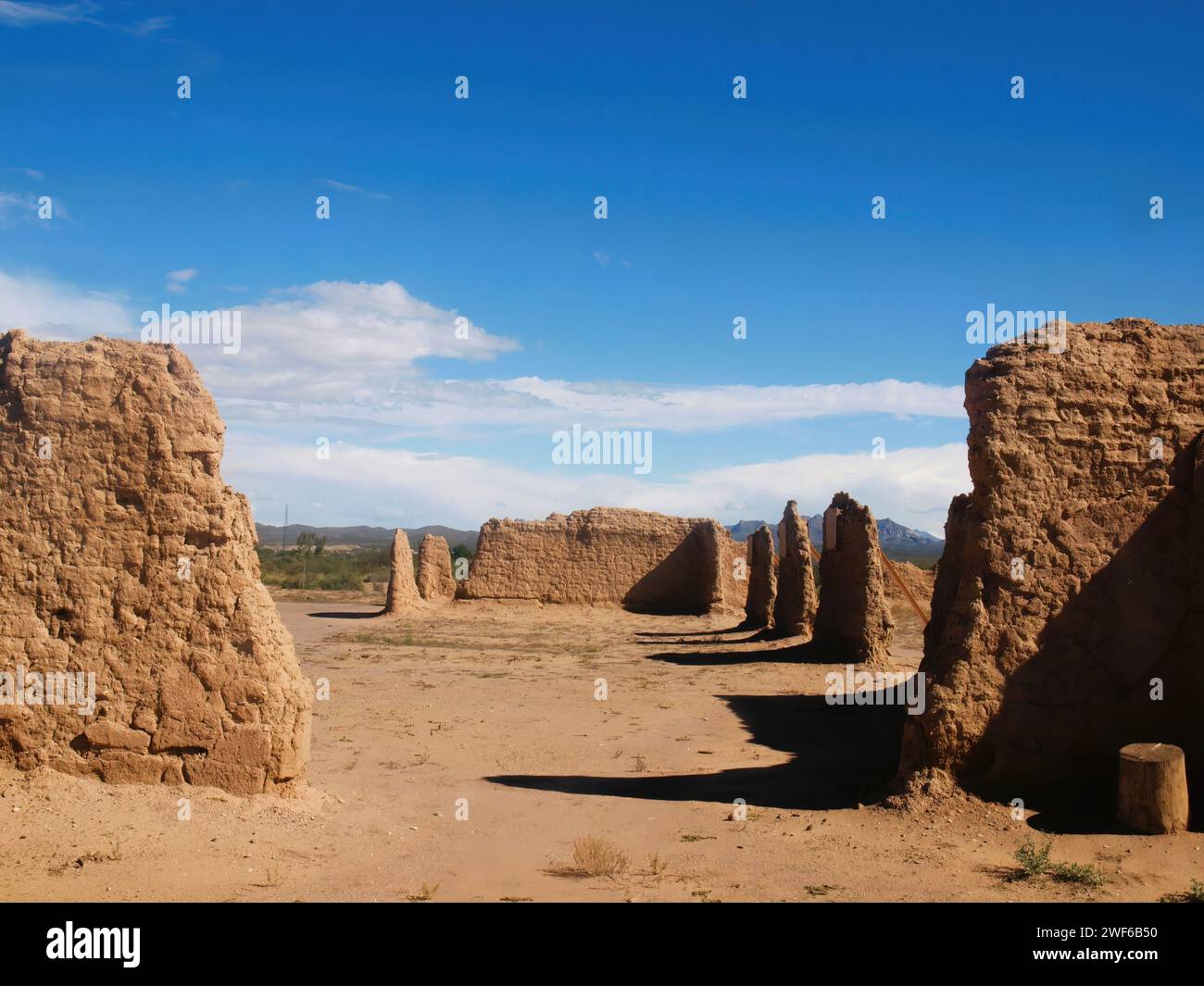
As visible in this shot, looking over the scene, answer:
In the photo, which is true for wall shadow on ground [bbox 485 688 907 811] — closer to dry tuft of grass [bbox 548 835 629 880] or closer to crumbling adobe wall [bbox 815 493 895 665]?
dry tuft of grass [bbox 548 835 629 880]

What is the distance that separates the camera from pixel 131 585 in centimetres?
714

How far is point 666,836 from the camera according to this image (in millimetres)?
7445

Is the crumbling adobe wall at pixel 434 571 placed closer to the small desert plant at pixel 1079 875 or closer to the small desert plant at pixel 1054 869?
the small desert plant at pixel 1054 869

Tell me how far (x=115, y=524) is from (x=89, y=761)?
173 centimetres

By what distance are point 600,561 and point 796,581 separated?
10386mm

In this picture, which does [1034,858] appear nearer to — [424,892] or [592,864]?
[592,864]

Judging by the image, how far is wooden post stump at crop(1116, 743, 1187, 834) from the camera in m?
6.61

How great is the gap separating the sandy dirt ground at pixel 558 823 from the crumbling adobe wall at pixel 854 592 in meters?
2.86

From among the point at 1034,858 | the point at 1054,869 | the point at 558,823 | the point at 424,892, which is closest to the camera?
the point at 424,892

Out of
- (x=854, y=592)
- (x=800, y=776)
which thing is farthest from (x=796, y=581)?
(x=800, y=776)

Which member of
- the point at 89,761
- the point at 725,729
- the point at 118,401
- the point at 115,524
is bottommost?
the point at 725,729

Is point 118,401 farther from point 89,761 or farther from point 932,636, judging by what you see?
point 932,636
